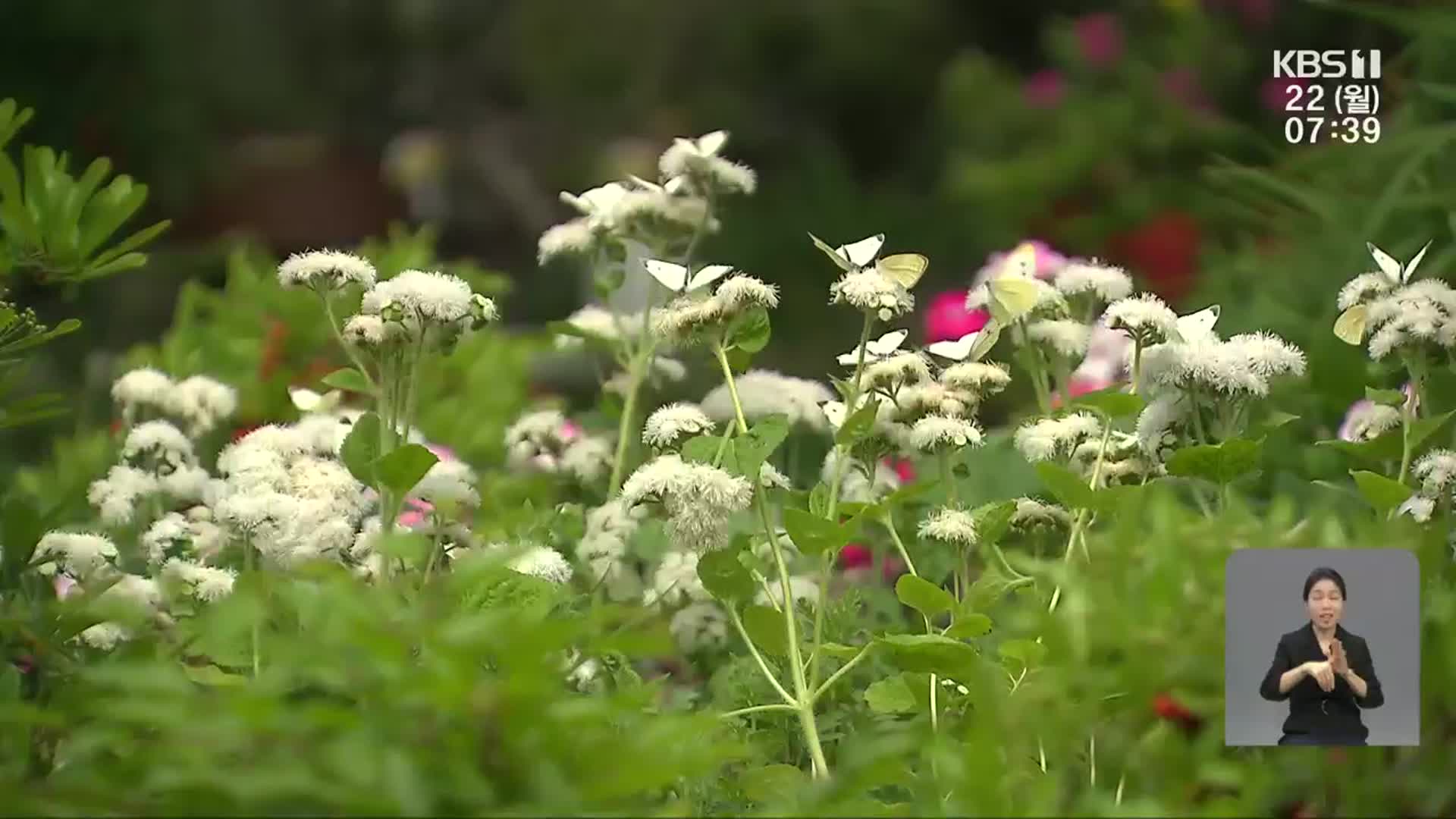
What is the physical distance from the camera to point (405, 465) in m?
0.53

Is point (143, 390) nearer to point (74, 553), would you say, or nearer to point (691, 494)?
point (74, 553)

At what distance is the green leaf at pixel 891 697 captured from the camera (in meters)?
0.57

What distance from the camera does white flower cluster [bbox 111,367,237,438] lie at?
2.59 ft

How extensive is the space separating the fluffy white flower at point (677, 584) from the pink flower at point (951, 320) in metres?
0.21

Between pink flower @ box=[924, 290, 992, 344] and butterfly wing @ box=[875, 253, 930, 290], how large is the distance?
200 mm

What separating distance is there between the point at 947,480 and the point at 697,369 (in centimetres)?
32

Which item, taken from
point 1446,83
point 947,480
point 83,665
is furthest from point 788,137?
point 83,665

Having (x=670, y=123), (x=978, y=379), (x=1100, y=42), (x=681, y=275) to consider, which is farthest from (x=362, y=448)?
(x=670, y=123)

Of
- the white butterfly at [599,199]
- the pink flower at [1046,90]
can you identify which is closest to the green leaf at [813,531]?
the white butterfly at [599,199]

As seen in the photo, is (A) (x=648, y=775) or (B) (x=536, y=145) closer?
(A) (x=648, y=775)

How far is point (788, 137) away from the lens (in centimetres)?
279

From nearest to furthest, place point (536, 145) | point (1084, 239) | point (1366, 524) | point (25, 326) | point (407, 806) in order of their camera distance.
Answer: point (407, 806), point (1366, 524), point (25, 326), point (1084, 239), point (536, 145)

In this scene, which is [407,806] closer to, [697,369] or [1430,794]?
[1430,794]

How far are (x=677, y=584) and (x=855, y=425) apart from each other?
0.51 ft
